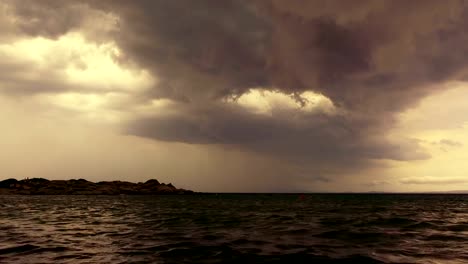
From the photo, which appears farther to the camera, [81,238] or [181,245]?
[81,238]

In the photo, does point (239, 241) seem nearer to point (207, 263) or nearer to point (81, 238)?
point (207, 263)

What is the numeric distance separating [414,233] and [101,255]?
19835 mm

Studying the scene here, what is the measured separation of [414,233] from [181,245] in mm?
15927

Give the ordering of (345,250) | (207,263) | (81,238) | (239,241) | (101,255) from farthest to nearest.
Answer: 1. (81,238)
2. (239,241)
3. (345,250)
4. (101,255)
5. (207,263)

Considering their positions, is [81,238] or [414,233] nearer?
[81,238]

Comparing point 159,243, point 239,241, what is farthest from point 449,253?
point 159,243

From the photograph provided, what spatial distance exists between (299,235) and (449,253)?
26.8ft

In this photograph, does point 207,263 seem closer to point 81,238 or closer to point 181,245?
point 181,245

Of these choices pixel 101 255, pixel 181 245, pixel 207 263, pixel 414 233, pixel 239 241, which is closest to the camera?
pixel 207 263

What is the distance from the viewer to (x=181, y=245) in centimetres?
1803

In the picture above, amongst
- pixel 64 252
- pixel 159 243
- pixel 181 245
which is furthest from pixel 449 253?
pixel 64 252

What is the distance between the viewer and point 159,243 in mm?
18859

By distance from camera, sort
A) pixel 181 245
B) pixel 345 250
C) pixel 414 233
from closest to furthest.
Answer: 1. pixel 345 250
2. pixel 181 245
3. pixel 414 233

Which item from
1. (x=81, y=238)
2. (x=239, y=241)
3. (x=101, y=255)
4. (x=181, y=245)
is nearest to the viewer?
(x=101, y=255)
